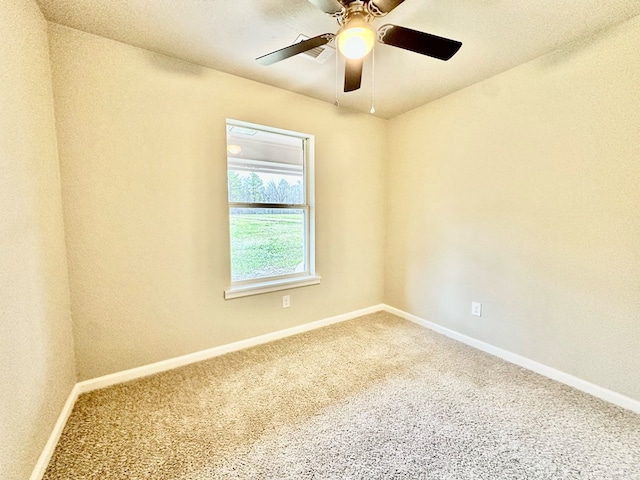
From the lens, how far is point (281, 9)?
1.54 m

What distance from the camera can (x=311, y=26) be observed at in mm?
1684

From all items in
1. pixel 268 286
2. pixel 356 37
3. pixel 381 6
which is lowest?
pixel 268 286

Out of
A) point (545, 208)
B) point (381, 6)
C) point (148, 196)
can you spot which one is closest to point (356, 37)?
point (381, 6)

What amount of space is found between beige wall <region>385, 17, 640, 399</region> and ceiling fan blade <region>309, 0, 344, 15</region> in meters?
1.69

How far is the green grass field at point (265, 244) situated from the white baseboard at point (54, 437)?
1.28 metres

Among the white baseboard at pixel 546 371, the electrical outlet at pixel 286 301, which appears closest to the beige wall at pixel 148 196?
the electrical outlet at pixel 286 301

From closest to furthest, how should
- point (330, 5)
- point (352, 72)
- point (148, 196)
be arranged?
point (330, 5) < point (352, 72) < point (148, 196)

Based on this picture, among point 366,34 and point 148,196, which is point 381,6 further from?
point 148,196

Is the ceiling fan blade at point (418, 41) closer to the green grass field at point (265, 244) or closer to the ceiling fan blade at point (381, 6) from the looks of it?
the ceiling fan blade at point (381, 6)

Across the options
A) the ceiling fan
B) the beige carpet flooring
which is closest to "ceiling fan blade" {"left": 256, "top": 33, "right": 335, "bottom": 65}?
the ceiling fan

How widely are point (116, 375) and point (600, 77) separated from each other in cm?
387

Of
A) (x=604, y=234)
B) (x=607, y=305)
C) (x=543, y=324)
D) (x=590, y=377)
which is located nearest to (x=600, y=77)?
(x=604, y=234)

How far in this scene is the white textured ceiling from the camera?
1.51m

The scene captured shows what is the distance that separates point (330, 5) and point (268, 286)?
2085mm
